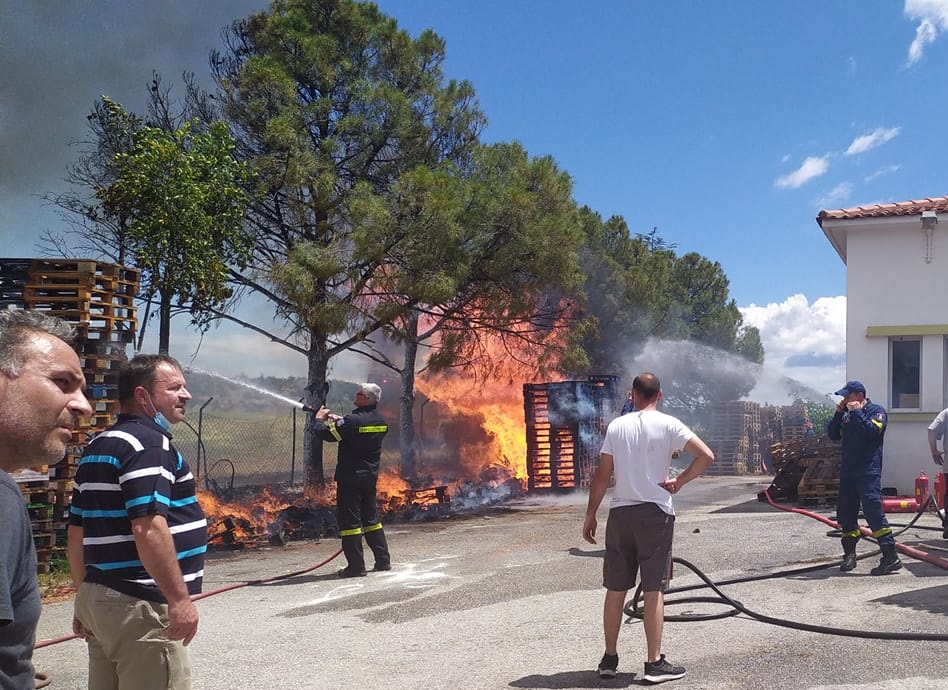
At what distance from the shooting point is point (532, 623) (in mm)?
6559

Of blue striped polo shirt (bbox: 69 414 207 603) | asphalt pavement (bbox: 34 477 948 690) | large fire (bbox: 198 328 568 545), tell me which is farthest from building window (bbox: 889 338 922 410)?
blue striped polo shirt (bbox: 69 414 207 603)

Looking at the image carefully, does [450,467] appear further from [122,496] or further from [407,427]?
[122,496]

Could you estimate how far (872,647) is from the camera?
559 centimetres

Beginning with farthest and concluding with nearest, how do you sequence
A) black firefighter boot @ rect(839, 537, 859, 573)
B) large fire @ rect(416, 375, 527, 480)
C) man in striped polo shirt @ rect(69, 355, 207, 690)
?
large fire @ rect(416, 375, 527, 480)
black firefighter boot @ rect(839, 537, 859, 573)
man in striped polo shirt @ rect(69, 355, 207, 690)

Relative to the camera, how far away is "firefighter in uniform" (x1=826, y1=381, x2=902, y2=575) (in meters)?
7.94

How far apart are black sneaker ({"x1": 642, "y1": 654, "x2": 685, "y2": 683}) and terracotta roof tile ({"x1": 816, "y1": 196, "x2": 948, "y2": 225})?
1107 centimetres

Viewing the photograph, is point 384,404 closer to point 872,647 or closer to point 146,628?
point 872,647

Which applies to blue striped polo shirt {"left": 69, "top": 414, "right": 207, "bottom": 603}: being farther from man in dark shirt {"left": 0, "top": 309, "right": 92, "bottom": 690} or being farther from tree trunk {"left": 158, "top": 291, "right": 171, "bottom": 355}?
tree trunk {"left": 158, "top": 291, "right": 171, "bottom": 355}

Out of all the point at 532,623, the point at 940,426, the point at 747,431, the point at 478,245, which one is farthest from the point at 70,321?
the point at 747,431

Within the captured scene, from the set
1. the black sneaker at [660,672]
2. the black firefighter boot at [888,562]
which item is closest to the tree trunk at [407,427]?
the black firefighter boot at [888,562]

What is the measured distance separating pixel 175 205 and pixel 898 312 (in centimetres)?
1109

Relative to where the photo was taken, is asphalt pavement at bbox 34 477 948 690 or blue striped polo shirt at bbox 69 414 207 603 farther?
asphalt pavement at bbox 34 477 948 690

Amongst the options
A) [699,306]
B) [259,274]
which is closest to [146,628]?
[259,274]

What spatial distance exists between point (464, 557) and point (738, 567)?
118 inches
